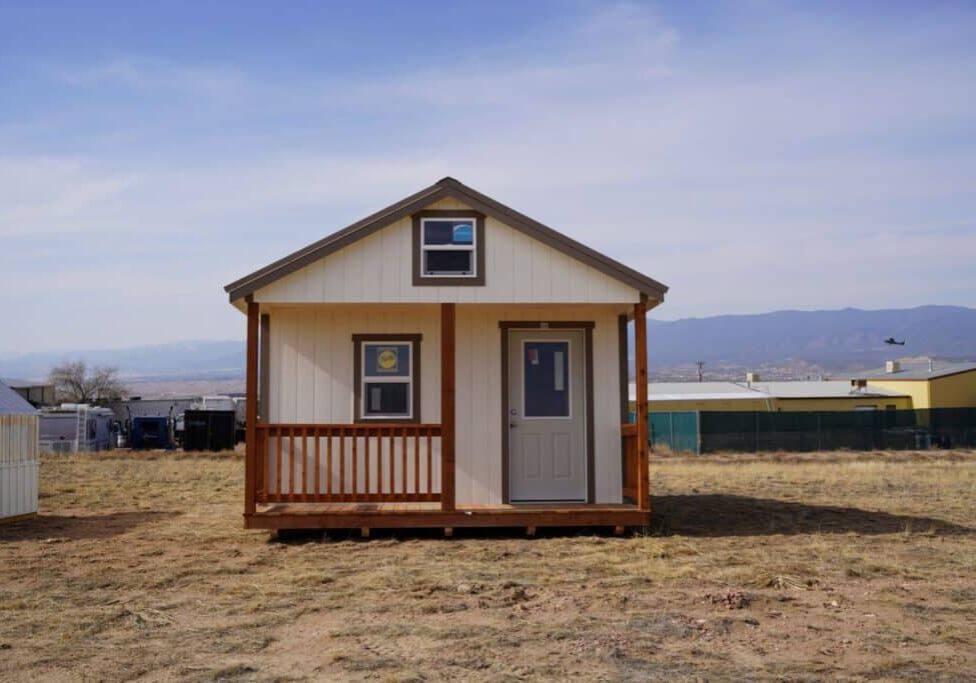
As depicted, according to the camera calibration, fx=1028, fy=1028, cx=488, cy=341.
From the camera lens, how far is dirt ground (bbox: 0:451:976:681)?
6.50m

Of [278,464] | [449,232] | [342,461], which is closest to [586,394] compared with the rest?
[449,232]

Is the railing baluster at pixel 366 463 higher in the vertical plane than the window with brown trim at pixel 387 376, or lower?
lower

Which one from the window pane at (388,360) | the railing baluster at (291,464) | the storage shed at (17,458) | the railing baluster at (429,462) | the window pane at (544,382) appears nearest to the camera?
the railing baluster at (429,462)

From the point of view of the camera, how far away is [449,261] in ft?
38.4

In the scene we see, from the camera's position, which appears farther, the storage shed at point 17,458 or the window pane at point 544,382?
the storage shed at point 17,458

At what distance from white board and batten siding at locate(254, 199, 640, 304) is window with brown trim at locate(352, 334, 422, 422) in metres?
1.11

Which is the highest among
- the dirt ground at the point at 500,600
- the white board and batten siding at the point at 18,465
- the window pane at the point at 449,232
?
the window pane at the point at 449,232

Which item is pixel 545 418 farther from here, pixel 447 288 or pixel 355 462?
pixel 355 462

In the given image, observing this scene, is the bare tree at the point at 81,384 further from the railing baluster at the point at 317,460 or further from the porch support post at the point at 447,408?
the porch support post at the point at 447,408

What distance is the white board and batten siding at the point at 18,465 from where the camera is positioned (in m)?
13.3

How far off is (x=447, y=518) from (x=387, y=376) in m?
2.00

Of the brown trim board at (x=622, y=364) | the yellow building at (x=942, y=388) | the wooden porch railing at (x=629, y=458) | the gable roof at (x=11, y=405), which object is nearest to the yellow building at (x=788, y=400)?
the yellow building at (x=942, y=388)

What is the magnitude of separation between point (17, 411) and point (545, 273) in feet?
24.0

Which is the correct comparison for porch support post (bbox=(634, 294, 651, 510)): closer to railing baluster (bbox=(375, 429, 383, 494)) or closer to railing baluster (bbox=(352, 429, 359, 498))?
railing baluster (bbox=(375, 429, 383, 494))
